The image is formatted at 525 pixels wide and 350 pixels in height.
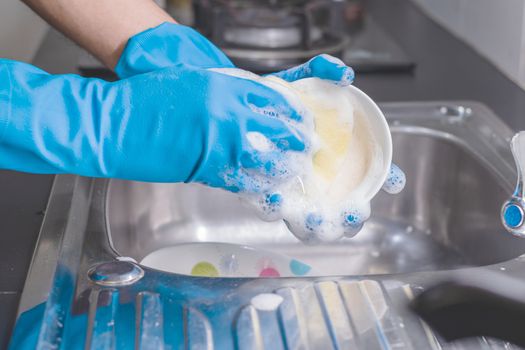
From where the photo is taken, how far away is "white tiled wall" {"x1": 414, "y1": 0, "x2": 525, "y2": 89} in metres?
1.49

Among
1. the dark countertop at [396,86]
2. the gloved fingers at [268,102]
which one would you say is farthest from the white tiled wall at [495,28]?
the gloved fingers at [268,102]

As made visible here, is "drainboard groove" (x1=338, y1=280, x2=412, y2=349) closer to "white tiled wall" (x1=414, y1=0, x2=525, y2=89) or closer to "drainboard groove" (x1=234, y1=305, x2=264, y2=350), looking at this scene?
"drainboard groove" (x1=234, y1=305, x2=264, y2=350)

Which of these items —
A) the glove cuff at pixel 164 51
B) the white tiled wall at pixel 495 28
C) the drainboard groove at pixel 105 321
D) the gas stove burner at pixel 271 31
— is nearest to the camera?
the drainboard groove at pixel 105 321

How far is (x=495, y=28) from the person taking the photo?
63.2 inches

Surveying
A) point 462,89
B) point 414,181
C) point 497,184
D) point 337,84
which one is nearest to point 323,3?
point 462,89

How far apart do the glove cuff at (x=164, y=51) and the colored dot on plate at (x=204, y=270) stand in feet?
0.93

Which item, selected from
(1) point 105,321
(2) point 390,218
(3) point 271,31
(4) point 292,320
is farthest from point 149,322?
(3) point 271,31

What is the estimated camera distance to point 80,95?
0.88 meters

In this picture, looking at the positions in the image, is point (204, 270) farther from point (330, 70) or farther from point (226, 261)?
point (330, 70)

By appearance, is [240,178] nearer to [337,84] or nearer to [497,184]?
[337,84]

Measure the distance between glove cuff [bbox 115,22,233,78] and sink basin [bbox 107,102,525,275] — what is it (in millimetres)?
211

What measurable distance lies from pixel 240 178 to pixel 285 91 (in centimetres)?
12

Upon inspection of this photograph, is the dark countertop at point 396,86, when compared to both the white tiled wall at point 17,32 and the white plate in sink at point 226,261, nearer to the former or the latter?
the white tiled wall at point 17,32

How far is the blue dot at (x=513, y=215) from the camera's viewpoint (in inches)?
36.0
